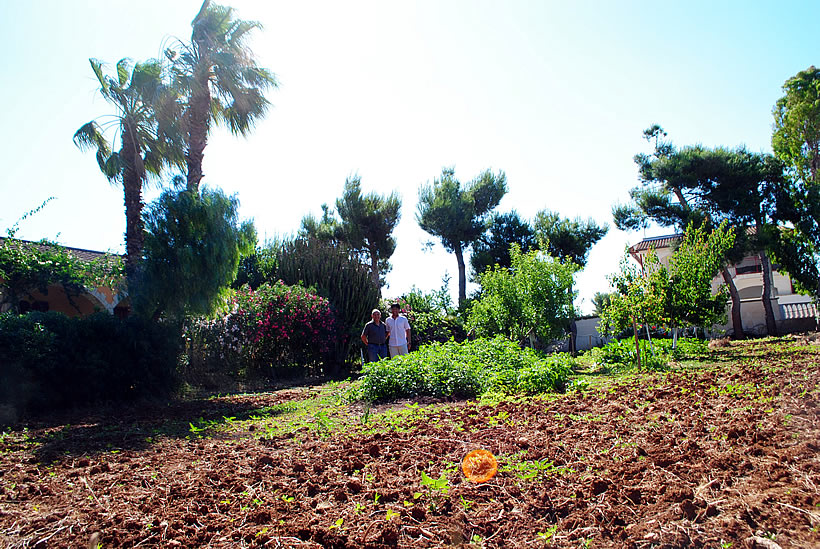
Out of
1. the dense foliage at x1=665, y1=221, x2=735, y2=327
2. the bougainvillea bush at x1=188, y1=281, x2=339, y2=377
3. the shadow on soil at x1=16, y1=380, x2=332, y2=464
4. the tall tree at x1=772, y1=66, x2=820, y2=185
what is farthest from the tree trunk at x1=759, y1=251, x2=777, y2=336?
the shadow on soil at x1=16, y1=380, x2=332, y2=464

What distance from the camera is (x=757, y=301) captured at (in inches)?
902

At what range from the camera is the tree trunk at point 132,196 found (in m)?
9.88

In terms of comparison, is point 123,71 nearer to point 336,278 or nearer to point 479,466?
point 336,278

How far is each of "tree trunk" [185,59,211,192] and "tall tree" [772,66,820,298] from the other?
19689mm

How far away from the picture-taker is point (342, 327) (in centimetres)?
1448

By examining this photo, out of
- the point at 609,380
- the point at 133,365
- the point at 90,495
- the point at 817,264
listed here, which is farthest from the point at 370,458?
the point at 817,264

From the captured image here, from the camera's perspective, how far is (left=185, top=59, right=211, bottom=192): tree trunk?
480 inches

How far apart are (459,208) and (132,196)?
727 inches

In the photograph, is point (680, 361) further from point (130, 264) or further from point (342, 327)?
point (130, 264)

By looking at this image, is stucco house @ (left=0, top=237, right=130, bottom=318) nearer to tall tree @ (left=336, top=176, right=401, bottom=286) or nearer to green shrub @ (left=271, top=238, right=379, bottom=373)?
green shrub @ (left=271, top=238, right=379, bottom=373)

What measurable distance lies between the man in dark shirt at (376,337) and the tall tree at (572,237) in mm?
16935

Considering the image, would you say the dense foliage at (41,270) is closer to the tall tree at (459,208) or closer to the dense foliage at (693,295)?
the dense foliage at (693,295)

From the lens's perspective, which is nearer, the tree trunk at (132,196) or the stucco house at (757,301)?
the tree trunk at (132,196)

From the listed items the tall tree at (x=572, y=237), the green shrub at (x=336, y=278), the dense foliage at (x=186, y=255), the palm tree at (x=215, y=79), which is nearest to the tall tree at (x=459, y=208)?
the tall tree at (x=572, y=237)
